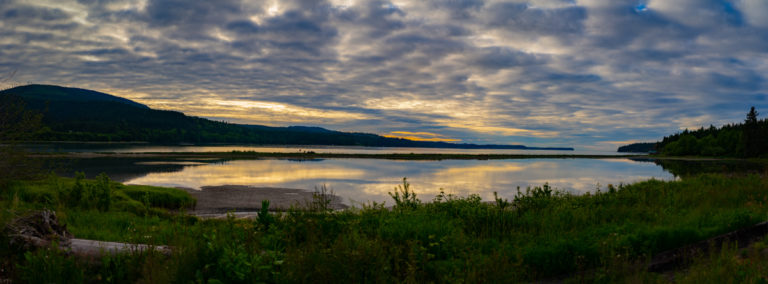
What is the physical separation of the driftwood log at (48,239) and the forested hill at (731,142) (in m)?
139

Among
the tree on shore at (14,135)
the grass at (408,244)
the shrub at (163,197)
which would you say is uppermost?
the tree on shore at (14,135)

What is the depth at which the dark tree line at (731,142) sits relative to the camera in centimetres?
9906

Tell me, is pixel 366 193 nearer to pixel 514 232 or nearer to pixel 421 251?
pixel 514 232

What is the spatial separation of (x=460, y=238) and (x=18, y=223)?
32.4 ft

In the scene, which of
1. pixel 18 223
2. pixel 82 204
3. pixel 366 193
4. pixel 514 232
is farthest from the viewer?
pixel 366 193

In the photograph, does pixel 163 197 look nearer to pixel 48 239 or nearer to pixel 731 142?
pixel 48 239

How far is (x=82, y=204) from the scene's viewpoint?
1502 cm

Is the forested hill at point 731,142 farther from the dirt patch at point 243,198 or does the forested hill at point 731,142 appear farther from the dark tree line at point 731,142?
the dirt patch at point 243,198

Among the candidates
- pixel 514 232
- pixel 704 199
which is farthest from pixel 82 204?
pixel 704 199

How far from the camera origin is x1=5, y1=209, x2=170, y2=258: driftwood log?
284 inches

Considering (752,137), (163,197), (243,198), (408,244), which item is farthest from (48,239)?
(752,137)

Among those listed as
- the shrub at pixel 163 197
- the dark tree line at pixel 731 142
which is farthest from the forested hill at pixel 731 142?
the shrub at pixel 163 197

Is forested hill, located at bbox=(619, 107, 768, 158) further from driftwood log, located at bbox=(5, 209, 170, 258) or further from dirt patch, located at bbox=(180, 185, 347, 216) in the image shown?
driftwood log, located at bbox=(5, 209, 170, 258)

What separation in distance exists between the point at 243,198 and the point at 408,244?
22.1 metres
